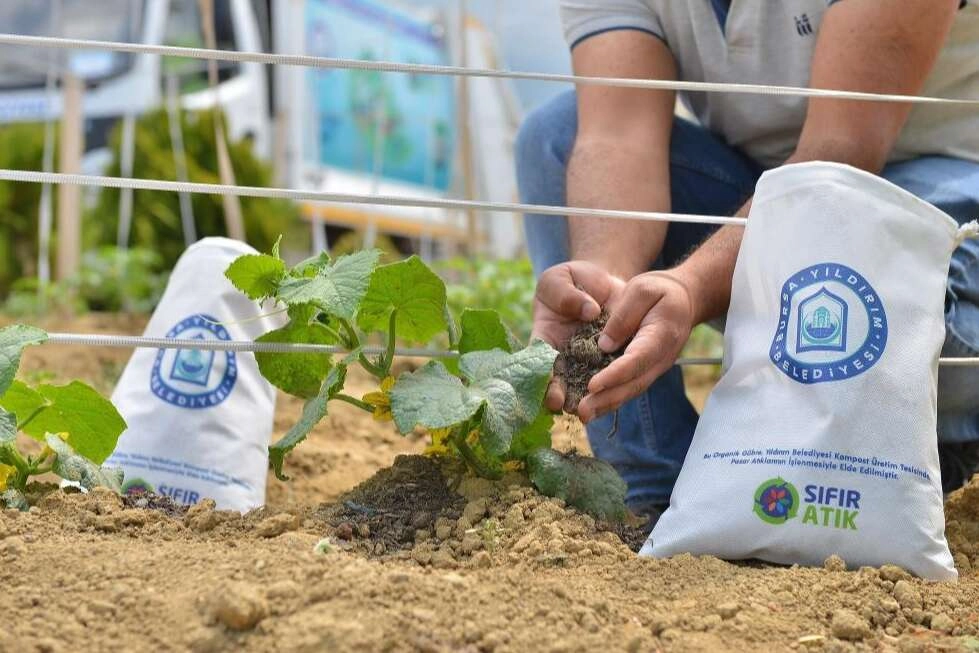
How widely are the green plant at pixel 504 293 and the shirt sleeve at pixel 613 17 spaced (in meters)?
1.00

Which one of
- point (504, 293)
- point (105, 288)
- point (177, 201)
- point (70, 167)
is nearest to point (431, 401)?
point (504, 293)

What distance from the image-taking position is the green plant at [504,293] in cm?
288

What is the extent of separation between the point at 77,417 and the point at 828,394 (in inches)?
34.0

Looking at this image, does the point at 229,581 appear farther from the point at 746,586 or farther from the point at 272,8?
the point at 272,8

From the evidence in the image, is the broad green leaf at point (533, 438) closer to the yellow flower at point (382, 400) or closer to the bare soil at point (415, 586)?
the bare soil at point (415, 586)

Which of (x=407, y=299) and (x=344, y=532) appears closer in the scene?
(x=344, y=532)

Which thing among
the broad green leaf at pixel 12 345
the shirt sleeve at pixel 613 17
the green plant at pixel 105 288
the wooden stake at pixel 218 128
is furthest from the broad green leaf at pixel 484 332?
the green plant at pixel 105 288

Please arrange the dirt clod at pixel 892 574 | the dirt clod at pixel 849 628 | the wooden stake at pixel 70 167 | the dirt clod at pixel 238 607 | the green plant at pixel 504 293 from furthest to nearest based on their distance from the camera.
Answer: the wooden stake at pixel 70 167 < the green plant at pixel 504 293 < the dirt clod at pixel 892 574 < the dirt clod at pixel 849 628 < the dirt clod at pixel 238 607

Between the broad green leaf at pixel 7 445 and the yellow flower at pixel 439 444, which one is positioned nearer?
the broad green leaf at pixel 7 445

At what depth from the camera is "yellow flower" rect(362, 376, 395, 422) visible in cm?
127

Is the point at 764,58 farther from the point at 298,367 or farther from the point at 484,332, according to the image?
the point at 298,367

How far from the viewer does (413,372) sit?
125 centimetres

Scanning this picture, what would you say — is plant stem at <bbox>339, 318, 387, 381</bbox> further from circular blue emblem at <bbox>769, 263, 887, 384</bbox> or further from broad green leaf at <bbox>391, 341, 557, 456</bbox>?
circular blue emblem at <bbox>769, 263, 887, 384</bbox>

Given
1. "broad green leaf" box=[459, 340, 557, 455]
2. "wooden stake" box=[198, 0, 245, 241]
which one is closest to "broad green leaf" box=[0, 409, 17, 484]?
"broad green leaf" box=[459, 340, 557, 455]
